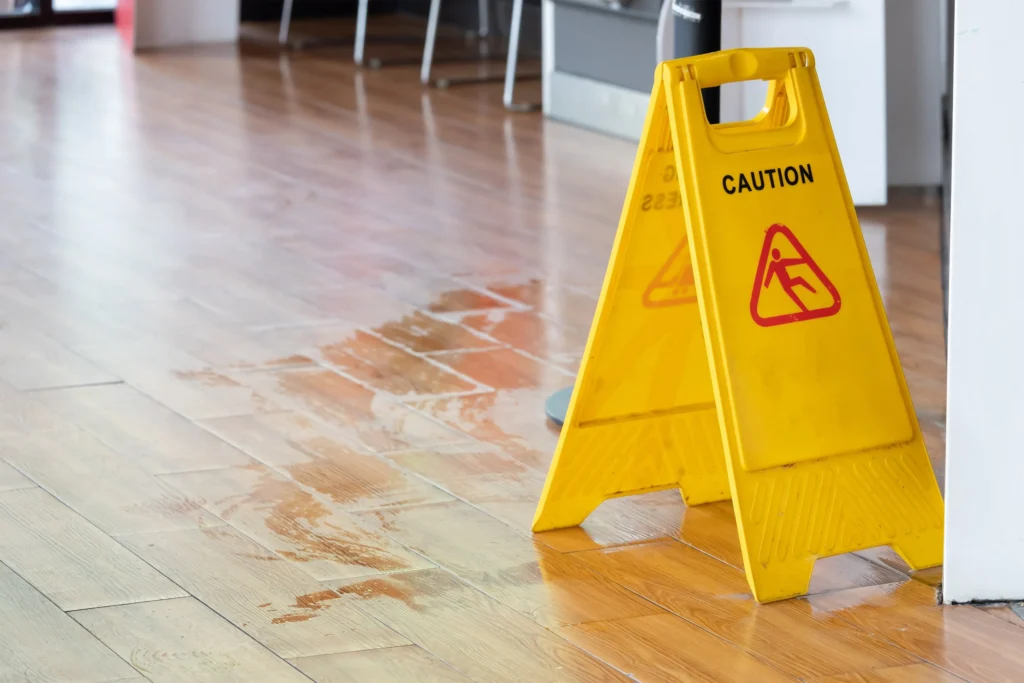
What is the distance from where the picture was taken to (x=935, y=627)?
2.07m

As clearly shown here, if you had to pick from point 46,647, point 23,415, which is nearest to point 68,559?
point 46,647

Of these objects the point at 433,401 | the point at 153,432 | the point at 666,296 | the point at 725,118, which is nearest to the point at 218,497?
the point at 153,432

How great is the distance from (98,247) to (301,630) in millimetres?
2298

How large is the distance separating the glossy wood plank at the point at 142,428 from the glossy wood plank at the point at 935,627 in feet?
3.42

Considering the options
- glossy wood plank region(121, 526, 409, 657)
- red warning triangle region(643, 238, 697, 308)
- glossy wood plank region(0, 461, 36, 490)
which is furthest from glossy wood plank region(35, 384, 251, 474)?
red warning triangle region(643, 238, 697, 308)

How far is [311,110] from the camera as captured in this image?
6.14 meters

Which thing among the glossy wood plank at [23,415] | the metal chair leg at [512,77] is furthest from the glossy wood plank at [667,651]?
the metal chair leg at [512,77]

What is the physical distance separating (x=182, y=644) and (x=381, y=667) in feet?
0.85

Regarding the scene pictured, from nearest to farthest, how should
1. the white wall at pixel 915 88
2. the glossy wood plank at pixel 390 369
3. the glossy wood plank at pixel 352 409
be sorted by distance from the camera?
the glossy wood plank at pixel 352 409 < the glossy wood plank at pixel 390 369 < the white wall at pixel 915 88

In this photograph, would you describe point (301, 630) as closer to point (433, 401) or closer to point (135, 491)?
point (135, 491)

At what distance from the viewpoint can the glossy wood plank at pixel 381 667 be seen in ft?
6.34

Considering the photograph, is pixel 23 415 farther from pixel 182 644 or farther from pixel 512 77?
pixel 512 77

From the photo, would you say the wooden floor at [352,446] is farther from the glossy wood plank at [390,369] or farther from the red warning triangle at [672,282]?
the red warning triangle at [672,282]

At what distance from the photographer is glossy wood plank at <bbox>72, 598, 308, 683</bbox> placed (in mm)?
1939
